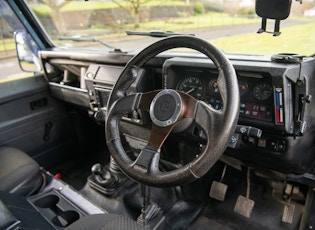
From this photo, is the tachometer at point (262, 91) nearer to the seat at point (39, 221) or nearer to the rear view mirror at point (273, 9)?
the rear view mirror at point (273, 9)

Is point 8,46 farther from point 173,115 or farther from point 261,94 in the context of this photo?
point 261,94

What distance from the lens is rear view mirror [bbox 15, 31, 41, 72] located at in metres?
2.42

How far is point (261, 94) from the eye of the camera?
1.25 meters

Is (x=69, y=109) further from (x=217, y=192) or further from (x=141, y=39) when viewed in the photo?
(x=217, y=192)

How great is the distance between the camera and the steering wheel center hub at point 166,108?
39.8 inches

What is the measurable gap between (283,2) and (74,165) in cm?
223

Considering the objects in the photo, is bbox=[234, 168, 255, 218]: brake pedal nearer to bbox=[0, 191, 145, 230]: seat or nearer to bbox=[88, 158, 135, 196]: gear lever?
bbox=[88, 158, 135, 196]: gear lever

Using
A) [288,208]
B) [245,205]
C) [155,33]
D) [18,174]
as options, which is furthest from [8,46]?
[288,208]

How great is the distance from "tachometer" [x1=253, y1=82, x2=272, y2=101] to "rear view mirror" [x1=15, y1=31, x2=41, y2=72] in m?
2.03

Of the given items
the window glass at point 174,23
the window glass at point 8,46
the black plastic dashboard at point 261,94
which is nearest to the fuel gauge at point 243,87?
the black plastic dashboard at point 261,94

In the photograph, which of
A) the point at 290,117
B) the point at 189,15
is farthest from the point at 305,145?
the point at 189,15

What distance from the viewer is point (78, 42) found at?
234cm

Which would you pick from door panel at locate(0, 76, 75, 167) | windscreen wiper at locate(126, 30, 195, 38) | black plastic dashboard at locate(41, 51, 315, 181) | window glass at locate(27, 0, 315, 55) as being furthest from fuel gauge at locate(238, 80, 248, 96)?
door panel at locate(0, 76, 75, 167)

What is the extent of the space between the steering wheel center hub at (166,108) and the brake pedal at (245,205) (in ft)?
3.63
